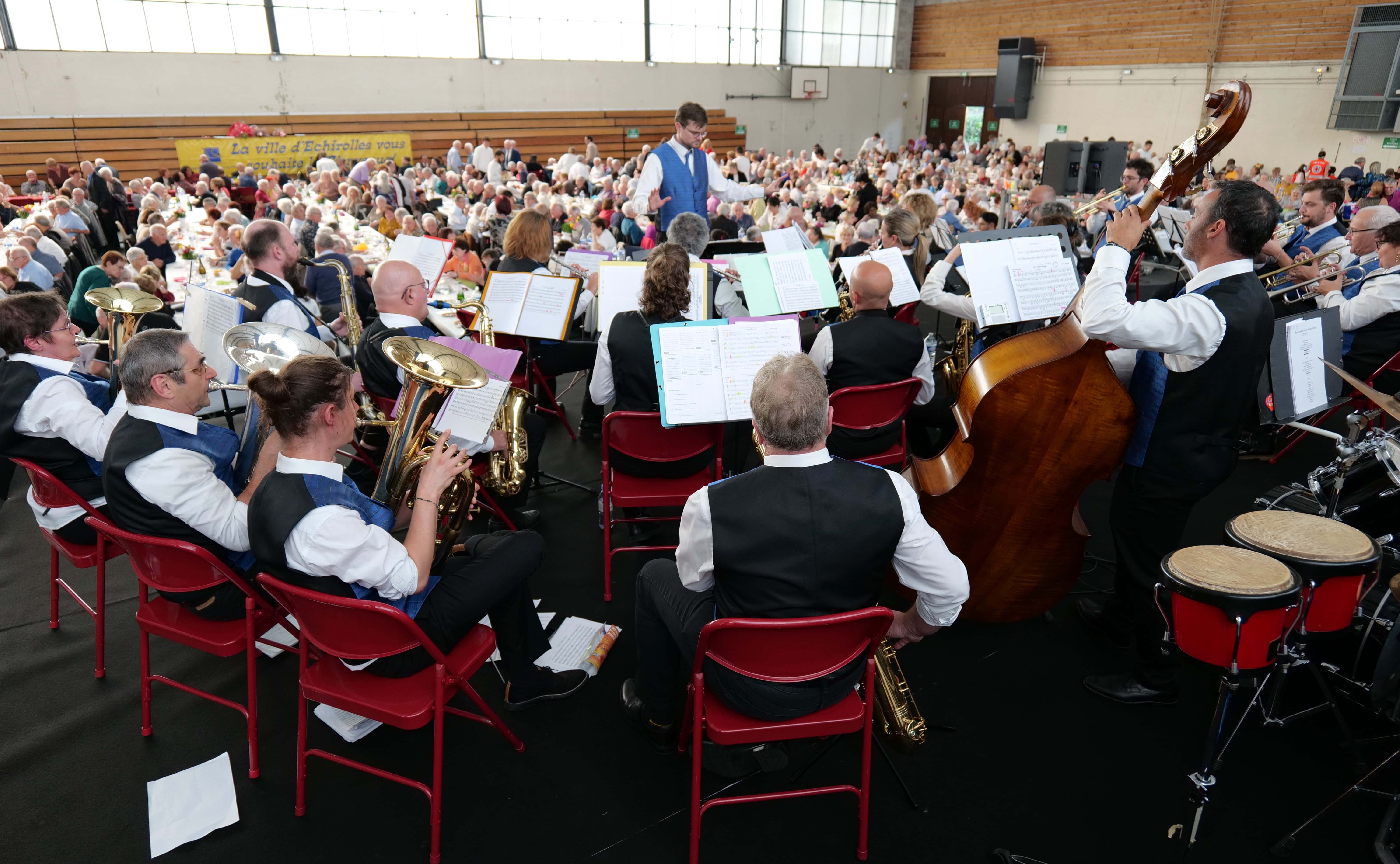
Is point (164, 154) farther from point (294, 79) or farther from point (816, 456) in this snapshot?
point (816, 456)

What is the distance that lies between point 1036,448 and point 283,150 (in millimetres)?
18703

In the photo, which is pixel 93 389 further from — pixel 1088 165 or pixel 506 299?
pixel 1088 165

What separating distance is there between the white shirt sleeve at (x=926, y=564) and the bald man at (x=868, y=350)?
1.46 meters

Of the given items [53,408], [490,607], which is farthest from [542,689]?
[53,408]

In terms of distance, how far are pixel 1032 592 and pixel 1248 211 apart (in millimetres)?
1597

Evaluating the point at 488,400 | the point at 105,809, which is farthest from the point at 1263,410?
the point at 105,809

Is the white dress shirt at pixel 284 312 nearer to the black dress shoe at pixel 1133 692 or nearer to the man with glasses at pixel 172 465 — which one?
the man with glasses at pixel 172 465

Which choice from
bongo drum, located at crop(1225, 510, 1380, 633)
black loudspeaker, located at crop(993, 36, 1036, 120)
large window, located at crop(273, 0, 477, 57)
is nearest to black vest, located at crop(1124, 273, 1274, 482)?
bongo drum, located at crop(1225, 510, 1380, 633)

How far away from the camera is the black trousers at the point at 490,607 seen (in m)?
2.41

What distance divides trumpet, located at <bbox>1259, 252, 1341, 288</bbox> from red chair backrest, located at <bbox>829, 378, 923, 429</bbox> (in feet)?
5.95

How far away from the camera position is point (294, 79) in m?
18.3

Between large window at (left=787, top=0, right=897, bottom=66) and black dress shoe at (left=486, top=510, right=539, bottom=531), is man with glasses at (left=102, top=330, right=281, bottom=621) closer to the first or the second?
black dress shoe at (left=486, top=510, right=539, bottom=531)

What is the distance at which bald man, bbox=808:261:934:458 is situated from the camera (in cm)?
356

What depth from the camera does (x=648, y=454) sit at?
3469 mm
